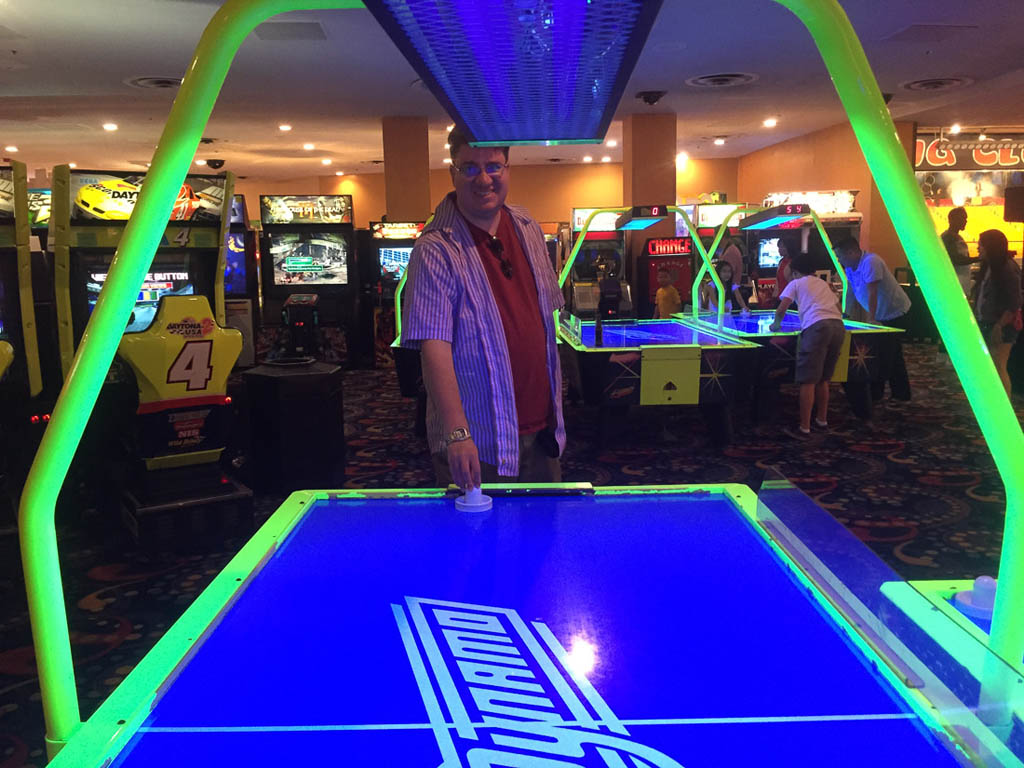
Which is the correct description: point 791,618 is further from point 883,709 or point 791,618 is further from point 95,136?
point 95,136

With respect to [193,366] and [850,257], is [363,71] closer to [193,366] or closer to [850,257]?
[850,257]

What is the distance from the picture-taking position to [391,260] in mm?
9320

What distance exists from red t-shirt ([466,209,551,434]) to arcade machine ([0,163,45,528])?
113 inches

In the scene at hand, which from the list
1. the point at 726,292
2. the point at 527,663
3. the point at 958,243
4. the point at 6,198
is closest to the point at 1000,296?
the point at 726,292

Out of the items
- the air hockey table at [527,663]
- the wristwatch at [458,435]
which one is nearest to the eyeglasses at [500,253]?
the wristwatch at [458,435]

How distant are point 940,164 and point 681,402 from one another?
1035 cm

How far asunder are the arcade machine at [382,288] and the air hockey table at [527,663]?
26.1 feet

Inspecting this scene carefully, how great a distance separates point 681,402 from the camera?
15.6ft

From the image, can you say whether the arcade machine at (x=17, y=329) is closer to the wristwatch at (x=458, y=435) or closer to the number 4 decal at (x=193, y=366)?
the number 4 decal at (x=193, y=366)

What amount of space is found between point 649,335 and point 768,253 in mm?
5479

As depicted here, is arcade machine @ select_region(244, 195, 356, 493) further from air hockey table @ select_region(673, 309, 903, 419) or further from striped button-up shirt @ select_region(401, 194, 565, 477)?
striped button-up shirt @ select_region(401, 194, 565, 477)

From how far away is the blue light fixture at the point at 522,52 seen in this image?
640 mm

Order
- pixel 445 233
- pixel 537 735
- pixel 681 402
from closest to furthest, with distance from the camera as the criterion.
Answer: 1. pixel 537 735
2. pixel 445 233
3. pixel 681 402

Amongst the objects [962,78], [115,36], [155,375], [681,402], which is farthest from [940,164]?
[155,375]
